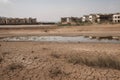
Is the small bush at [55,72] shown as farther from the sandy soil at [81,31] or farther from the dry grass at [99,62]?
the sandy soil at [81,31]

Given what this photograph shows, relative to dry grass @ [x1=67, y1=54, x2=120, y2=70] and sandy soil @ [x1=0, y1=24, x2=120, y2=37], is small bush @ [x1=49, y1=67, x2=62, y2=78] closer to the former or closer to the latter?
dry grass @ [x1=67, y1=54, x2=120, y2=70]

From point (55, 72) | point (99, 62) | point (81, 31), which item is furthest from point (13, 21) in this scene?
point (55, 72)

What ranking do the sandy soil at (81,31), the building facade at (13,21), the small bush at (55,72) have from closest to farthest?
the small bush at (55,72) < the sandy soil at (81,31) < the building facade at (13,21)

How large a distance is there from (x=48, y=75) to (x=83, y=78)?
141cm

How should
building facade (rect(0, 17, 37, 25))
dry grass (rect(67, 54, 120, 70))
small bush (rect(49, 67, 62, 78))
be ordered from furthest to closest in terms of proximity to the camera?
1. building facade (rect(0, 17, 37, 25))
2. dry grass (rect(67, 54, 120, 70))
3. small bush (rect(49, 67, 62, 78))

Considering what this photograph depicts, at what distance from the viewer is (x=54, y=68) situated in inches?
377

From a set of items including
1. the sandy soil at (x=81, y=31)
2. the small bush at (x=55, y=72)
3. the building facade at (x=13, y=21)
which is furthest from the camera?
the building facade at (x=13, y=21)

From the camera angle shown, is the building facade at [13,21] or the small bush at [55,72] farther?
the building facade at [13,21]

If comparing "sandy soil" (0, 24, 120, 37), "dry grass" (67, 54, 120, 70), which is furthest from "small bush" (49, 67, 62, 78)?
"sandy soil" (0, 24, 120, 37)

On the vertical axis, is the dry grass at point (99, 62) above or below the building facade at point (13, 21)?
below

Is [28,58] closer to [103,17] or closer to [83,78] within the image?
[83,78]

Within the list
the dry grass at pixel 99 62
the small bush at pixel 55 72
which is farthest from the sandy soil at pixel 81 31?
the small bush at pixel 55 72

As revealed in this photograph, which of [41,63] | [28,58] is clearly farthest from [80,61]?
[28,58]

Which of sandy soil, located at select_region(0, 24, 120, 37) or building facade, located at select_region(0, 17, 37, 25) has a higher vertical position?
building facade, located at select_region(0, 17, 37, 25)
